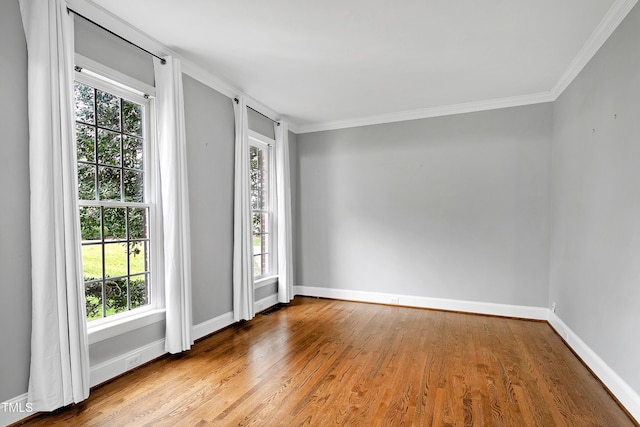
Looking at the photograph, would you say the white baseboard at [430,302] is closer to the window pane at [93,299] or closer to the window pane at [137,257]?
the window pane at [137,257]

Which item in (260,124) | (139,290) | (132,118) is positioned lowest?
(139,290)

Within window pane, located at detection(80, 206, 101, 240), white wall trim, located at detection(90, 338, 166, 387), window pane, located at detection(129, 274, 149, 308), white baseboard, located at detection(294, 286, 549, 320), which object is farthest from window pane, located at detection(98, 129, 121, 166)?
white baseboard, located at detection(294, 286, 549, 320)

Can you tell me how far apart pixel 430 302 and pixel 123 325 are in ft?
12.7

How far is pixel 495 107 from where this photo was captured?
438 centimetres

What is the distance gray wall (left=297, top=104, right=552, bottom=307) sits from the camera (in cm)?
425

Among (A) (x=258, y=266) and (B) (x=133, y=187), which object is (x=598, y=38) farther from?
(A) (x=258, y=266)

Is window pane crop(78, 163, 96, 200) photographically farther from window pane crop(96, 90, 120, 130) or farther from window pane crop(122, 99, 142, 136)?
window pane crop(122, 99, 142, 136)

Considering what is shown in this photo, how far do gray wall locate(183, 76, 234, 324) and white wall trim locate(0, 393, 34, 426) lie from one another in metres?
1.48

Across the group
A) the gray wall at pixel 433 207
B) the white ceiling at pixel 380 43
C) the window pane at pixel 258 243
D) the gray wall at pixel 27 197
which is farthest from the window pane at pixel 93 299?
the gray wall at pixel 433 207

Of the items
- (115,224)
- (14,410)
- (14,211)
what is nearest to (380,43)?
(115,224)

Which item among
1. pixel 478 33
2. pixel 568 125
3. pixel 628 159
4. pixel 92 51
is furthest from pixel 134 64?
pixel 568 125

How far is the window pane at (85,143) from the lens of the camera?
2514 millimetres

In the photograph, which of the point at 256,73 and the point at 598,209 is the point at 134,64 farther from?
the point at 598,209

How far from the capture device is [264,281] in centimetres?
475
